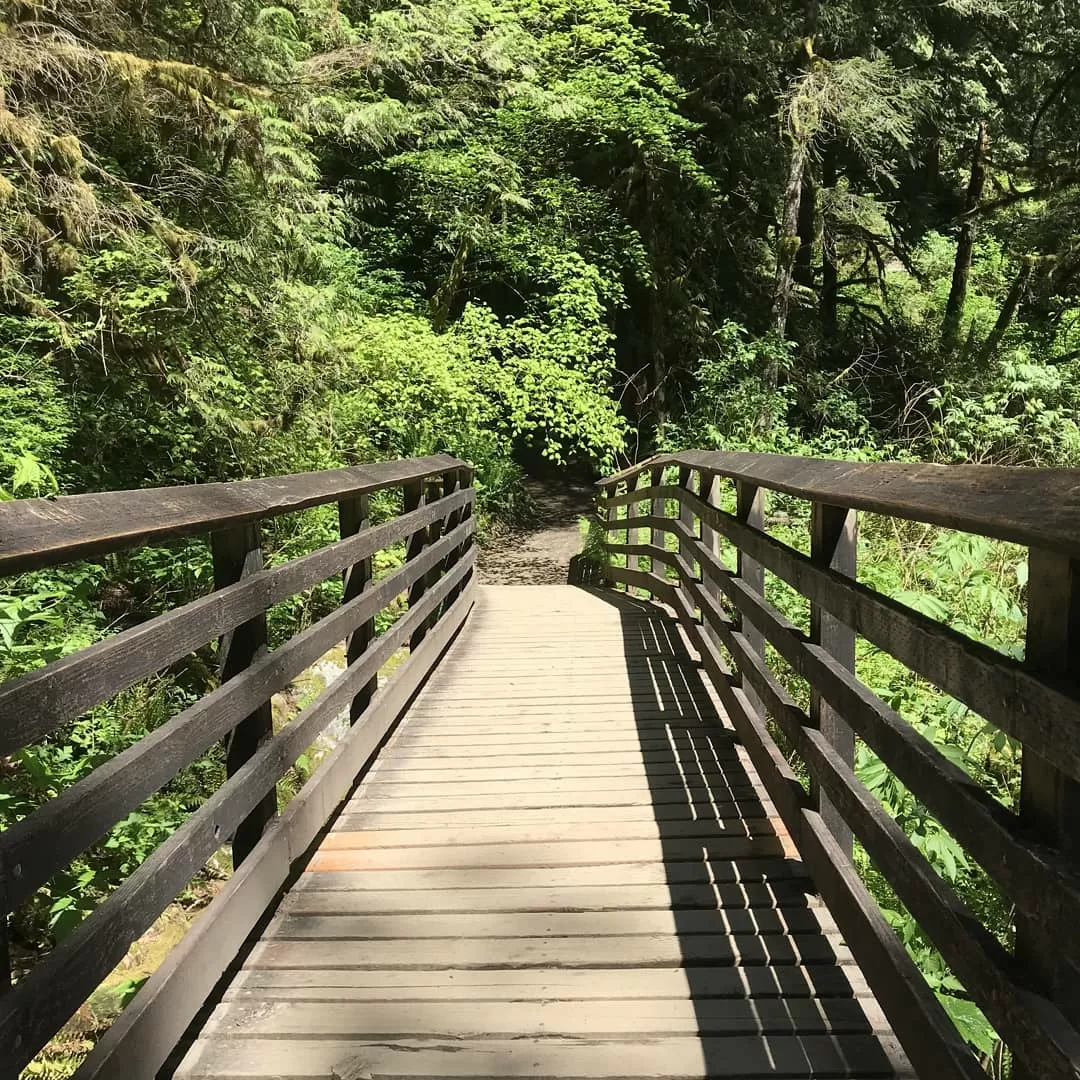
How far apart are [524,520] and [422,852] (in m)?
14.5

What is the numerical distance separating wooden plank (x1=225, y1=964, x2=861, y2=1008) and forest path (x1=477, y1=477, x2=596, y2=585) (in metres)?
12.1

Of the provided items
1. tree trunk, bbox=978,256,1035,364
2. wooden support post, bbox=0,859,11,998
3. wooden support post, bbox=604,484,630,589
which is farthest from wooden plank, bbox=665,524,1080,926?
tree trunk, bbox=978,256,1035,364

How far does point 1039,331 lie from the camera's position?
638 inches

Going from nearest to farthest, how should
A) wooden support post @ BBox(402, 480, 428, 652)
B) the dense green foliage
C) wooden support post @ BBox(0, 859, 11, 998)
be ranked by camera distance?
wooden support post @ BBox(0, 859, 11, 998) → wooden support post @ BBox(402, 480, 428, 652) → the dense green foliage

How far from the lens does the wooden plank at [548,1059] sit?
7.01 ft

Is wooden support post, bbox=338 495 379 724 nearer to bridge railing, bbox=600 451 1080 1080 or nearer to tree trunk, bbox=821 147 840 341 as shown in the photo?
bridge railing, bbox=600 451 1080 1080

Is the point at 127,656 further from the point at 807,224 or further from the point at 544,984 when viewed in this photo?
the point at 807,224

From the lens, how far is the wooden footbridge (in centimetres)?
154

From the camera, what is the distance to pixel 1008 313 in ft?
55.2

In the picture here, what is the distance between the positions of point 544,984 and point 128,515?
1652 millimetres

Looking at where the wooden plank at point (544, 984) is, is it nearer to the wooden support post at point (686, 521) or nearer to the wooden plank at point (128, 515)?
the wooden plank at point (128, 515)

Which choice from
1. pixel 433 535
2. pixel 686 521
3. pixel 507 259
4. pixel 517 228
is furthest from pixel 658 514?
pixel 517 228

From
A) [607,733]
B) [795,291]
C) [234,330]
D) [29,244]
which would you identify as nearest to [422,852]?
[607,733]

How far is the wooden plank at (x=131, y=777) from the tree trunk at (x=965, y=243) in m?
17.9
